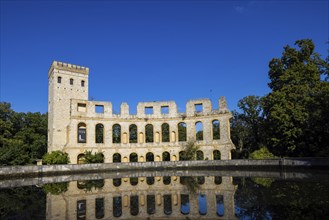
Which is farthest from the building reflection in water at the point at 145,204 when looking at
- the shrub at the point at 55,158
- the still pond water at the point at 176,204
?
the shrub at the point at 55,158

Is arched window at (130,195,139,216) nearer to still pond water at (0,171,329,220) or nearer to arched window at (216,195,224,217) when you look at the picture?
still pond water at (0,171,329,220)

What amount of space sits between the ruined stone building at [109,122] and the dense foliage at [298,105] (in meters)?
6.28

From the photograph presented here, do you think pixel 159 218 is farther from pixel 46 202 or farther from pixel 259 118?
pixel 259 118

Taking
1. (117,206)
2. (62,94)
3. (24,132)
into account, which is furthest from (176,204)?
(24,132)

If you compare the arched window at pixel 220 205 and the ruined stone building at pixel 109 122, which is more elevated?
the ruined stone building at pixel 109 122

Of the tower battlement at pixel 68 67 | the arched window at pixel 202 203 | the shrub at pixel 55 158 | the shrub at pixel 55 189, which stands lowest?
the shrub at pixel 55 189

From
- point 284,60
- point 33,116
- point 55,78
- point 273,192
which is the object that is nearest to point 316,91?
point 284,60

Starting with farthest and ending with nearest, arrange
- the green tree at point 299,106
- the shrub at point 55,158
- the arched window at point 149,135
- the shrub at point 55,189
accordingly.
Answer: the arched window at point 149,135
the shrub at point 55,158
the green tree at point 299,106
the shrub at point 55,189

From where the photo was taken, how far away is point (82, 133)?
37500mm

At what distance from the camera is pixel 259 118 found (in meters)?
39.6

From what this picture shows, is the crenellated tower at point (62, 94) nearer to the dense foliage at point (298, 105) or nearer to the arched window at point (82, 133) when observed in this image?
the arched window at point (82, 133)

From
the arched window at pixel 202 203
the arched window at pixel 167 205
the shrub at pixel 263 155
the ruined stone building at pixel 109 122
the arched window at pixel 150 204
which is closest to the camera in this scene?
the arched window at pixel 202 203

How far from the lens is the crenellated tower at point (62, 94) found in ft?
121

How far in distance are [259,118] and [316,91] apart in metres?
11.6
